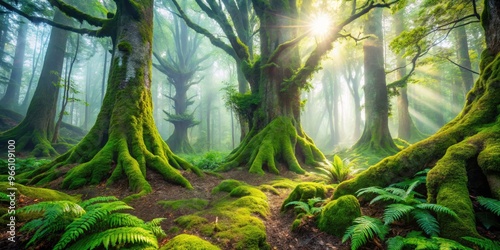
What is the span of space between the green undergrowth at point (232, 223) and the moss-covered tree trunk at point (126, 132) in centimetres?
178

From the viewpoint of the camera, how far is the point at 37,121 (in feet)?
42.1

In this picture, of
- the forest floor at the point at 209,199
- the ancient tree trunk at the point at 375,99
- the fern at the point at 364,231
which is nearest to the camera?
the fern at the point at 364,231

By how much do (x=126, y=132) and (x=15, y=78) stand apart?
37.2 meters

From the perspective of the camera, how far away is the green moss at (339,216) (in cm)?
274

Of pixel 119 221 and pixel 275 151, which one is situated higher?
pixel 275 151

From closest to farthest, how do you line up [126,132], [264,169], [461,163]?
[461,163]
[126,132]
[264,169]

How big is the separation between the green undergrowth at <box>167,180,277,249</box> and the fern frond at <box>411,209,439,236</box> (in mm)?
1682

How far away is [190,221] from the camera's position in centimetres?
318

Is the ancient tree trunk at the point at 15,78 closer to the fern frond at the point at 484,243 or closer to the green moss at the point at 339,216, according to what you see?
the green moss at the point at 339,216

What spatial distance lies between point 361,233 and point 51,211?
2932 mm

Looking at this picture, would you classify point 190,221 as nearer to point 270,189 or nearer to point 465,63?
point 270,189

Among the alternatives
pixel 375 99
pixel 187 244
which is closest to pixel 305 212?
pixel 187 244

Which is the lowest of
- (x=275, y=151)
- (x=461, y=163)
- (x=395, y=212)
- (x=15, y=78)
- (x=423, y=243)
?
(x=423, y=243)

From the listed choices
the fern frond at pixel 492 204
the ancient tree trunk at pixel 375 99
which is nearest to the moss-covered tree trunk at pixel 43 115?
the fern frond at pixel 492 204
